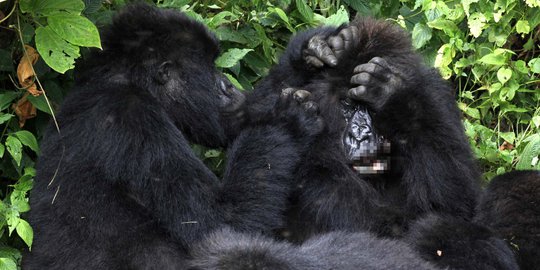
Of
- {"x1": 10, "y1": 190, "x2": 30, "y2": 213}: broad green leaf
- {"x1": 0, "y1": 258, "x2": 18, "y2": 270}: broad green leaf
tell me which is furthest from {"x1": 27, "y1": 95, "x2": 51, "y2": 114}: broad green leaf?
{"x1": 0, "y1": 258, "x2": 18, "y2": 270}: broad green leaf

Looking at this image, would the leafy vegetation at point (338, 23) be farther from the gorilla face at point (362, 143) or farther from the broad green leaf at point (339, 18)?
the gorilla face at point (362, 143)

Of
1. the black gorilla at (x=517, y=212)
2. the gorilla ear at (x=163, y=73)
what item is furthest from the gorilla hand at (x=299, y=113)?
the black gorilla at (x=517, y=212)

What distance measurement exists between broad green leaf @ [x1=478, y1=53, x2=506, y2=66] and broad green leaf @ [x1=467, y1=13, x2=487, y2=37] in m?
0.16

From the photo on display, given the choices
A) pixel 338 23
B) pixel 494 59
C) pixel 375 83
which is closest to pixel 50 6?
pixel 375 83

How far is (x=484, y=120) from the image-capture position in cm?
664

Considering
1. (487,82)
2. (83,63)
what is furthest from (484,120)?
(83,63)

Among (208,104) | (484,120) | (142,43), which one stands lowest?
(484,120)

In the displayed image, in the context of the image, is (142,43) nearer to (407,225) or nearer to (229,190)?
(229,190)

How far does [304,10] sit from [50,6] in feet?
6.54

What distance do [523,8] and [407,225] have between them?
2.26 metres

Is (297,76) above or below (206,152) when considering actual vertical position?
above

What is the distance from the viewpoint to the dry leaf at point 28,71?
530cm

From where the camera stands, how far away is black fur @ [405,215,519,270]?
178 inches

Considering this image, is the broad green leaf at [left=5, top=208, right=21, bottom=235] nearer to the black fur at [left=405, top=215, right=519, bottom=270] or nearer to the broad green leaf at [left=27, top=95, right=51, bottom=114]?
the broad green leaf at [left=27, top=95, right=51, bottom=114]
